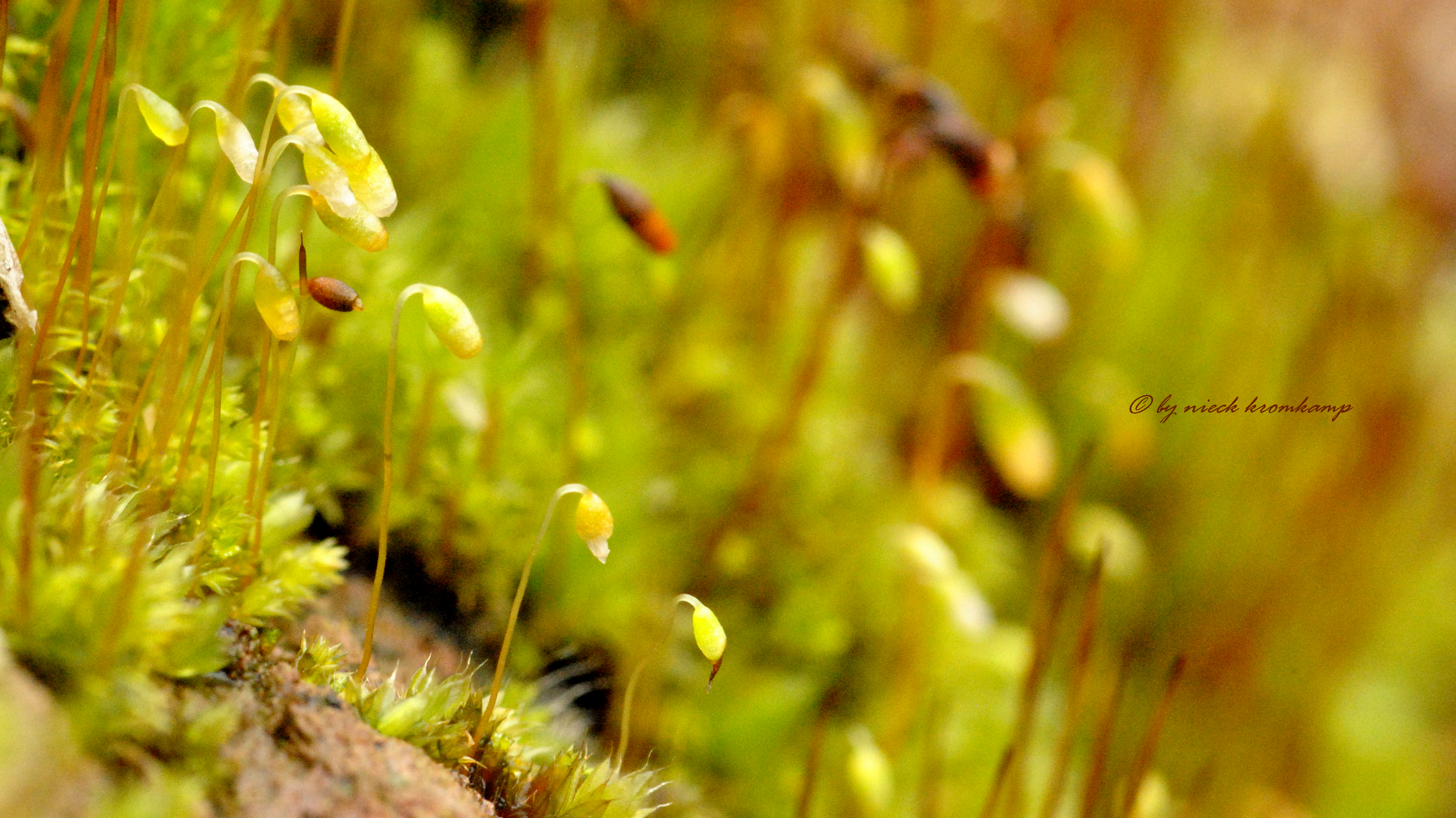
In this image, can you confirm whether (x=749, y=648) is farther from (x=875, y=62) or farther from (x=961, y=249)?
(x=961, y=249)

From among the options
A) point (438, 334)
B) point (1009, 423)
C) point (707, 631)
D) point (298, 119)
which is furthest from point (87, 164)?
point (1009, 423)

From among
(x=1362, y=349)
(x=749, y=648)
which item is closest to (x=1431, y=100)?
(x=1362, y=349)

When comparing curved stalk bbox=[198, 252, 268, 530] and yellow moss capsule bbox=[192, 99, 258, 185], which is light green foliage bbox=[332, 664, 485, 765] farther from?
yellow moss capsule bbox=[192, 99, 258, 185]

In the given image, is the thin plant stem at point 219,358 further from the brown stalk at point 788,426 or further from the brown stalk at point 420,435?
the brown stalk at point 788,426

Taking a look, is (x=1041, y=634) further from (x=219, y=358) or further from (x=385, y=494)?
(x=219, y=358)

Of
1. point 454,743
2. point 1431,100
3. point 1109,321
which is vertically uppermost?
point 1431,100
